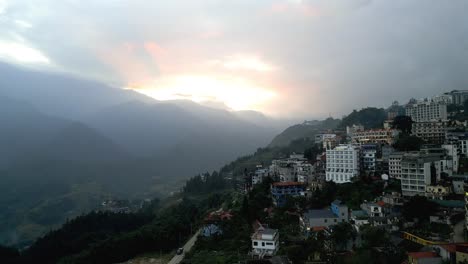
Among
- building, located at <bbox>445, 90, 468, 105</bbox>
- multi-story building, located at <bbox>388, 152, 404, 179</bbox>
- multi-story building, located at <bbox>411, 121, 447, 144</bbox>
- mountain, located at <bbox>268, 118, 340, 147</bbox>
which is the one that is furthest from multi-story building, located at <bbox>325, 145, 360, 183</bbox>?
mountain, located at <bbox>268, 118, 340, 147</bbox>

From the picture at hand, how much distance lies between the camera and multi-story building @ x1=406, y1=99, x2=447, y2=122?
40.3 m

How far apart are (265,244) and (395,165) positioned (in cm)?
1162

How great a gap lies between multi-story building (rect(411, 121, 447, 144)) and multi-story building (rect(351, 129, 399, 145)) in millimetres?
1848

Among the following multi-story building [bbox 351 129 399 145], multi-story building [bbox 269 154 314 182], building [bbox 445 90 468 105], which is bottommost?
multi-story building [bbox 269 154 314 182]

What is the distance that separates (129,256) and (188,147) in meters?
100.0

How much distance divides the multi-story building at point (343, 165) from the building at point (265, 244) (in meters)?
10.1

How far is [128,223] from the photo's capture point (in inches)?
1503

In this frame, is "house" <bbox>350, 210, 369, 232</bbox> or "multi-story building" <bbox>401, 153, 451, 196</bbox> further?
"multi-story building" <bbox>401, 153, 451, 196</bbox>

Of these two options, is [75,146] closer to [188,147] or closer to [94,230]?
[188,147]

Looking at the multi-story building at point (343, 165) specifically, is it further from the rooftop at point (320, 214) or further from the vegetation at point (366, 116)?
the vegetation at point (366, 116)

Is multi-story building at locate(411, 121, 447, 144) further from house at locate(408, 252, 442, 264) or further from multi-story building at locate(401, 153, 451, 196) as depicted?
house at locate(408, 252, 442, 264)

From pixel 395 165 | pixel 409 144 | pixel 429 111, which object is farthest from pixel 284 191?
pixel 429 111

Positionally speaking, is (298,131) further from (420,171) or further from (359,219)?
(359,219)

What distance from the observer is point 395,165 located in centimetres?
2534
